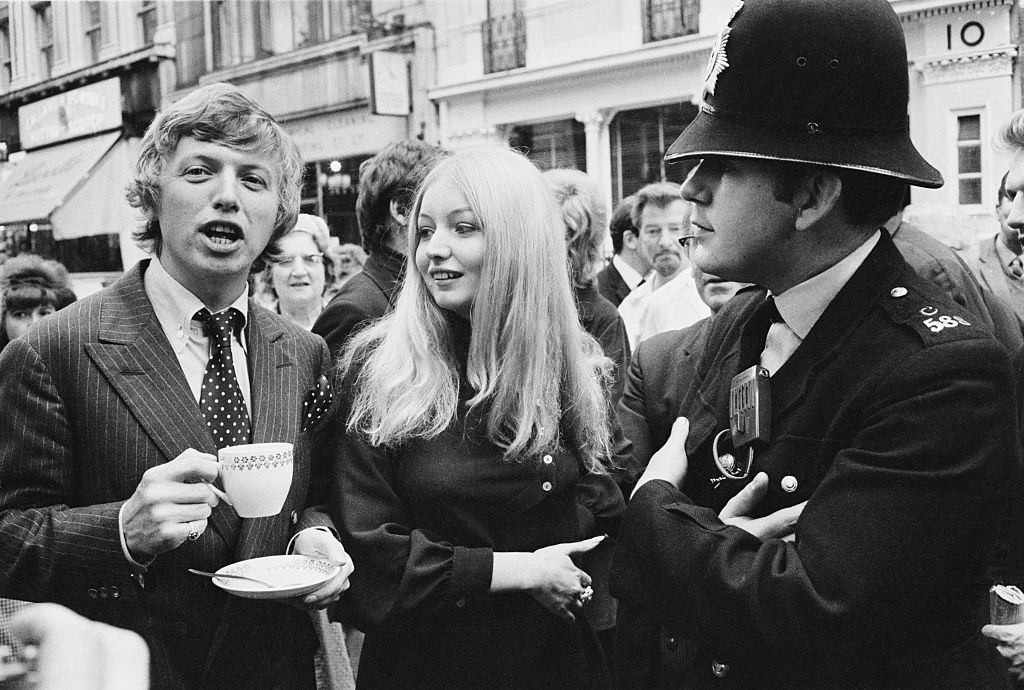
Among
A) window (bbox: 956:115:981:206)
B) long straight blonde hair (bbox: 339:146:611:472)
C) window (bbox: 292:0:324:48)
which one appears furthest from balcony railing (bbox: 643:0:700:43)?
long straight blonde hair (bbox: 339:146:611:472)

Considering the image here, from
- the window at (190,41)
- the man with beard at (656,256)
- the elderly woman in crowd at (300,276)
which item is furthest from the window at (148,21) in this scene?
the man with beard at (656,256)

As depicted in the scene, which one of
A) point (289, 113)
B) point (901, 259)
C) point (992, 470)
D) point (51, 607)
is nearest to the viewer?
point (51, 607)

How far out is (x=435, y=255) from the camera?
2.44 meters

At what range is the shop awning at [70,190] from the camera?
11.4 metres

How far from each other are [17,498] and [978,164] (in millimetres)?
11379

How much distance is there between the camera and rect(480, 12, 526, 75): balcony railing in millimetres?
14836

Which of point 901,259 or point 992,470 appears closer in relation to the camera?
point 992,470

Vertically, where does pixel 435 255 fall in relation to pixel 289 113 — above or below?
below

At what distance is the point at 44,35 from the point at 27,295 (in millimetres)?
1997

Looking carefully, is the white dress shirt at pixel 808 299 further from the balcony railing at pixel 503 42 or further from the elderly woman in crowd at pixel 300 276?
the balcony railing at pixel 503 42

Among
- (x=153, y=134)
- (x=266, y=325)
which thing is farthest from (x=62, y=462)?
(x=153, y=134)

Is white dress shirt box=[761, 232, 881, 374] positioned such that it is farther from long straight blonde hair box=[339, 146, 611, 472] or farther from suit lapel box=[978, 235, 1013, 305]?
suit lapel box=[978, 235, 1013, 305]

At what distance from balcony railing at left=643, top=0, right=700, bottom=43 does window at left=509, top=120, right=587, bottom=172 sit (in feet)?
6.58

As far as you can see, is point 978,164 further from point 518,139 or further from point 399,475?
point 399,475
